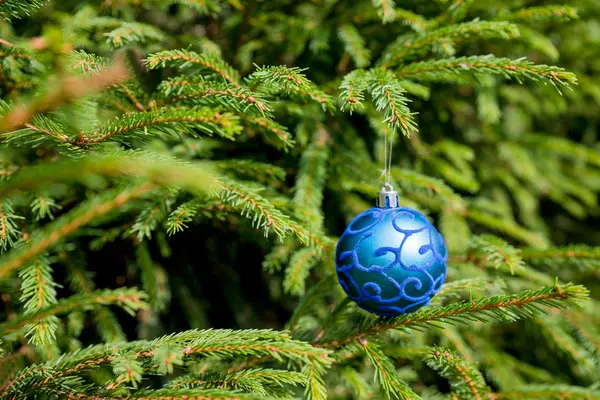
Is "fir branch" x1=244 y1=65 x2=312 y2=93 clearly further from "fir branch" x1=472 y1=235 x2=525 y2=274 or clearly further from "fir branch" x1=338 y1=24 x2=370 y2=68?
"fir branch" x1=472 y1=235 x2=525 y2=274

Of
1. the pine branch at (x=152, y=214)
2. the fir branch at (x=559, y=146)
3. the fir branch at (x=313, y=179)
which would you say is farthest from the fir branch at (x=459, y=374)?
the fir branch at (x=559, y=146)

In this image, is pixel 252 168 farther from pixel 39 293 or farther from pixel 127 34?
pixel 39 293

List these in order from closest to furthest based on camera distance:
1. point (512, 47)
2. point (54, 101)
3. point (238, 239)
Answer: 1. point (54, 101)
2. point (238, 239)
3. point (512, 47)

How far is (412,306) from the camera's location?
2.83 feet

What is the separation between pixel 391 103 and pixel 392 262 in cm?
27

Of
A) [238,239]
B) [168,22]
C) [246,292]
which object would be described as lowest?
[246,292]

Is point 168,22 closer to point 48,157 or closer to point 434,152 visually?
point 48,157

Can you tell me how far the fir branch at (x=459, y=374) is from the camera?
0.88 meters

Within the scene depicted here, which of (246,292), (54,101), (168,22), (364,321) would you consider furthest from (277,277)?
(54,101)

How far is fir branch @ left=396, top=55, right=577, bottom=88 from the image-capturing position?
0.88 metres

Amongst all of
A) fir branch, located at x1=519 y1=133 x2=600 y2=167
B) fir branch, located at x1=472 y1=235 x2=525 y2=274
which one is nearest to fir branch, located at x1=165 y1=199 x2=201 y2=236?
fir branch, located at x1=472 y1=235 x2=525 y2=274

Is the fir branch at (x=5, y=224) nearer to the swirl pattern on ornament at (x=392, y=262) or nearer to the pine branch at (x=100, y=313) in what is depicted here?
the pine branch at (x=100, y=313)

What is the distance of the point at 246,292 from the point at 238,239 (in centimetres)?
35

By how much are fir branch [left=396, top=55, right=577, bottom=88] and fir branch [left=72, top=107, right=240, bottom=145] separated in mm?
435
